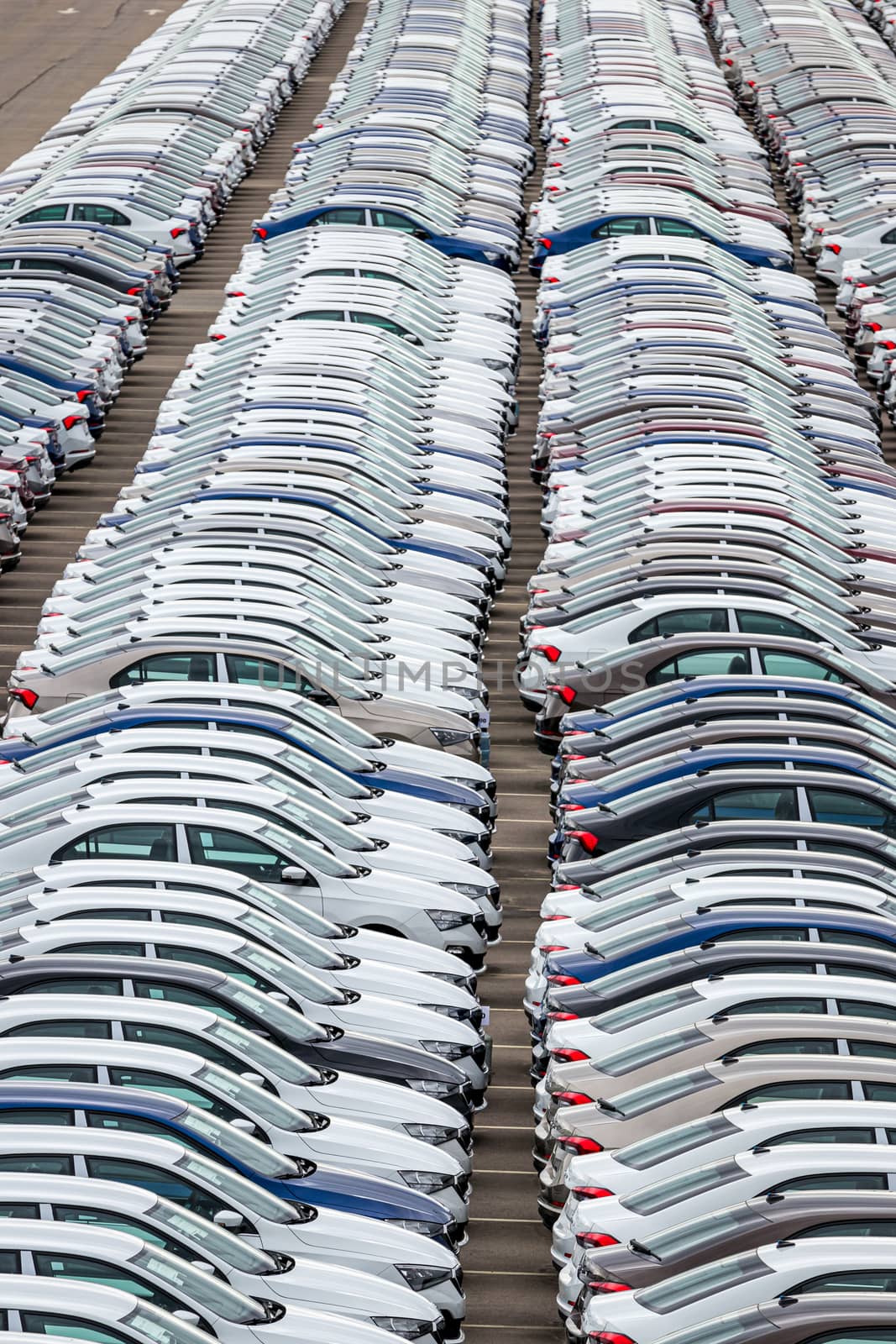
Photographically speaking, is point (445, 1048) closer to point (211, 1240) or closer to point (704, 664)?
point (211, 1240)

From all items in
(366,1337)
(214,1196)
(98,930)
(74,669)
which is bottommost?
(366,1337)

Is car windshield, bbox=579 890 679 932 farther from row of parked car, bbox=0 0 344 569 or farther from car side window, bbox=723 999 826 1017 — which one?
row of parked car, bbox=0 0 344 569

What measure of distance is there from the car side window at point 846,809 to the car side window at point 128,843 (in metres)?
4.51

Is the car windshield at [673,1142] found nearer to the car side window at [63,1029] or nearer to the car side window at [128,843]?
the car side window at [63,1029]

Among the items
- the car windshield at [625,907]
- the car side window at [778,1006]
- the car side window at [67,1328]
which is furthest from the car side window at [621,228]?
the car side window at [67,1328]

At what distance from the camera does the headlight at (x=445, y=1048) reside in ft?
44.2

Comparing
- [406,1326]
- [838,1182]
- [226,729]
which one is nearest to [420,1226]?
[406,1326]

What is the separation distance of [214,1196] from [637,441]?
41.3 ft

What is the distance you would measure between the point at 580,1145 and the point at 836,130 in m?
28.0

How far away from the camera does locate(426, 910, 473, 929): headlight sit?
14930 mm

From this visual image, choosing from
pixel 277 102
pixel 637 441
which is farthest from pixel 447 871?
pixel 277 102

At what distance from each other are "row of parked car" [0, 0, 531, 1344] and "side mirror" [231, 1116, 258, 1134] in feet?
0.28

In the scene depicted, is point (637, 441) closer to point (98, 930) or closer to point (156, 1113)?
point (98, 930)

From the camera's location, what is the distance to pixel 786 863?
14.1 m
